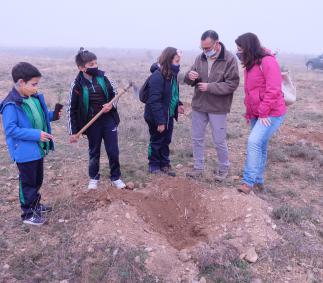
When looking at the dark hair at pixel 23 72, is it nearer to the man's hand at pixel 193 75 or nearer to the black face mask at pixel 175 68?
the black face mask at pixel 175 68

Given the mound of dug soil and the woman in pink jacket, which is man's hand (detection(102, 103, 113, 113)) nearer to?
the mound of dug soil

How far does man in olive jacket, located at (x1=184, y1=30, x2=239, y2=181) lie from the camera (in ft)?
14.0

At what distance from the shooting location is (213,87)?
4.25m

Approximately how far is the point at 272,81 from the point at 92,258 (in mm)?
2301

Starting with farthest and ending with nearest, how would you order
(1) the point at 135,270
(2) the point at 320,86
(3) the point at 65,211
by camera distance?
1. (2) the point at 320,86
2. (3) the point at 65,211
3. (1) the point at 135,270

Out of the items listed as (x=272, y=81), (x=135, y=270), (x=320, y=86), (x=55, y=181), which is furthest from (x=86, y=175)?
(x=320, y=86)

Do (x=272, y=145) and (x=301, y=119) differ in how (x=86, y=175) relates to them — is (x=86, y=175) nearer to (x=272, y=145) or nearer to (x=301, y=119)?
(x=272, y=145)

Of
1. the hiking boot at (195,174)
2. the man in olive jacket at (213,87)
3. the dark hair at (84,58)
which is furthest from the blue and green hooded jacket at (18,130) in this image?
the hiking boot at (195,174)

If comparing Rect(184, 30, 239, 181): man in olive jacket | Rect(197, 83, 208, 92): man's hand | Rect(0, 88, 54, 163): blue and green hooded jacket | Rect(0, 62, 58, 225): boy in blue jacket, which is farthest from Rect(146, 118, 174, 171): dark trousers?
Rect(0, 88, 54, 163): blue and green hooded jacket

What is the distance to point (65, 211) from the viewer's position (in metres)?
3.95

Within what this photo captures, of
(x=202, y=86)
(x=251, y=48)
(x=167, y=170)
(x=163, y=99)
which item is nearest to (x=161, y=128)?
(x=163, y=99)

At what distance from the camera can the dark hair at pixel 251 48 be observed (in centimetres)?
385

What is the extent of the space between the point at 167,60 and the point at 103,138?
1080mm

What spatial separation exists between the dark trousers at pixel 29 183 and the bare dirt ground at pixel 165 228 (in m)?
0.19
